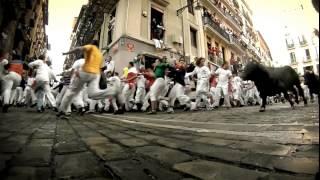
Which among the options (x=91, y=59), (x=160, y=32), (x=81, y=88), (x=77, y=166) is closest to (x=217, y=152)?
(x=77, y=166)

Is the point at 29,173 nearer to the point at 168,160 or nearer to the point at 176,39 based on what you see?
the point at 168,160

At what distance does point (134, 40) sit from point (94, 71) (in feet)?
30.7

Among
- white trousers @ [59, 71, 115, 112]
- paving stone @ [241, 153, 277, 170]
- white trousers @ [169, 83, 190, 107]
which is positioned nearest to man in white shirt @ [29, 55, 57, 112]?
white trousers @ [59, 71, 115, 112]

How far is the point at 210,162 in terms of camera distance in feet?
5.53

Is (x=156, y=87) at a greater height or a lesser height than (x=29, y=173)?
greater

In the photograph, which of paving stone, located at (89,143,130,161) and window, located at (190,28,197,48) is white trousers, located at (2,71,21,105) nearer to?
paving stone, located at (89,143,130,161)

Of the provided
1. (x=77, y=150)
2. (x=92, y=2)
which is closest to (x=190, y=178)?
(x=77, y=150)

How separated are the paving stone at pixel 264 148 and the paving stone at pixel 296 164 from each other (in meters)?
0.18

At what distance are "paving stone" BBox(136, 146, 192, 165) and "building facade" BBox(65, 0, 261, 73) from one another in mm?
10052

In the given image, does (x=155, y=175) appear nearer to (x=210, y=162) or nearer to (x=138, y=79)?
(x=210, y=162)

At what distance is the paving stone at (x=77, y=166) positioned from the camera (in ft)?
5.14

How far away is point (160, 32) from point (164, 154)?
629 inches

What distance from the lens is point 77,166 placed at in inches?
68.8

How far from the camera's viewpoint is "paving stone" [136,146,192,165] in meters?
1.83
